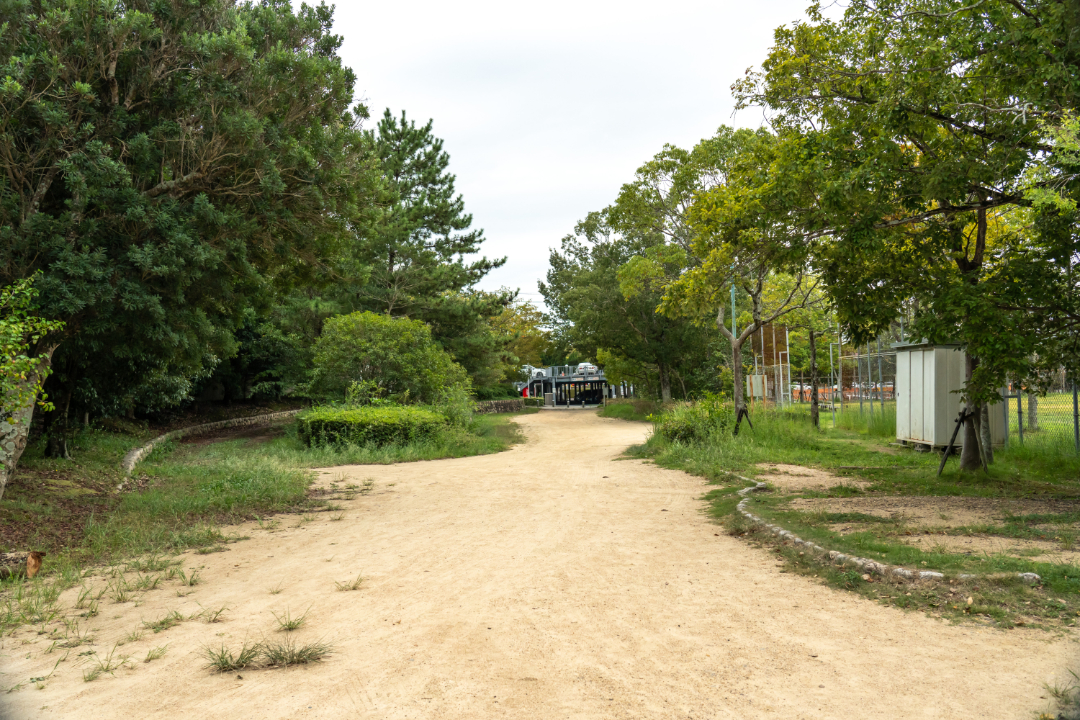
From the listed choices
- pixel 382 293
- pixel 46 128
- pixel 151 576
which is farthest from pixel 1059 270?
pixel 382 293

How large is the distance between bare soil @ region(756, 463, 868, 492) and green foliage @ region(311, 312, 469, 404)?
11675mm

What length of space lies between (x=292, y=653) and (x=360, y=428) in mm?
14367

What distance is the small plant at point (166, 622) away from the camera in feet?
16.6

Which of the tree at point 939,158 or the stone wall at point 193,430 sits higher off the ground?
the tree at point 939,158

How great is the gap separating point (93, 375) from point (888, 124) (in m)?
15.1

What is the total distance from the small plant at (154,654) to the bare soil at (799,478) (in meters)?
8.63

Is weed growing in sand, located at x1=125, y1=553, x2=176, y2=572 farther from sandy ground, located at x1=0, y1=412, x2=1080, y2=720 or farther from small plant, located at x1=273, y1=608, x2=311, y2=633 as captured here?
small plant, located at x1=273, y1=608, x2=311, y2=633

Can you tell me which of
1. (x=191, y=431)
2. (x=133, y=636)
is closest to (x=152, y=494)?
(x=133, y=636)

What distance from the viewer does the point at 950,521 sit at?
25.3ft

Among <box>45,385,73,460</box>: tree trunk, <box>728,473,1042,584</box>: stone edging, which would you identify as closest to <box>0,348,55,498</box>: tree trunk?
<box>45,385,73,460</box>: tree trunk

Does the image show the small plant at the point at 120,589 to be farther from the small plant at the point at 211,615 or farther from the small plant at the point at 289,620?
the small plant at the point at 289,620

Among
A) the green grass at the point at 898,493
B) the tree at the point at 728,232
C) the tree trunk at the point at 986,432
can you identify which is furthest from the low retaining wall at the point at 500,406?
the tree trunk at the point at 986,432

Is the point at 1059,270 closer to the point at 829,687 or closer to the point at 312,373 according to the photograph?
the point at 829,687

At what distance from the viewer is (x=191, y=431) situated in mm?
23766
